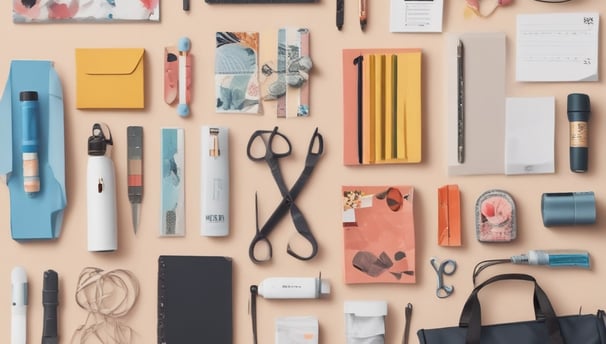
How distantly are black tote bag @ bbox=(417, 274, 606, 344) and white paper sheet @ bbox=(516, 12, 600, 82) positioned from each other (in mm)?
400

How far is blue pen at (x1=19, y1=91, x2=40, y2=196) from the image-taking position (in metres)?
1.44

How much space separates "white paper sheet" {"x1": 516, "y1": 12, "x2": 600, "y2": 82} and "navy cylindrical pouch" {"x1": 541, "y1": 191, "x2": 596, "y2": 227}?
24cm

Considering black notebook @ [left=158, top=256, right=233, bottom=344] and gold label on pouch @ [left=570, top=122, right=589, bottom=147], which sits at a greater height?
gold label on pouch @ [left=570, top=122, right=589, bottom=147]

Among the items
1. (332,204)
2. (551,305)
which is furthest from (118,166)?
(551,305)

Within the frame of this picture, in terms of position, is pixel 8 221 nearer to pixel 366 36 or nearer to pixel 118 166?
pixel 118 166

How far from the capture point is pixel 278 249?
4.83ft

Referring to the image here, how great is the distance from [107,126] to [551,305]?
0.93 m

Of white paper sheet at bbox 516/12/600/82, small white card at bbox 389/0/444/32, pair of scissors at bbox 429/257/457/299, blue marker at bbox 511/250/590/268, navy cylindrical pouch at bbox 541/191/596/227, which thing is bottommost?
pair of scissors at bbox 429/257/457/299

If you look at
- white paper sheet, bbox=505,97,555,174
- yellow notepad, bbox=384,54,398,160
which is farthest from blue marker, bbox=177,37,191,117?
white paper sheet, bbox=505,97,555,174

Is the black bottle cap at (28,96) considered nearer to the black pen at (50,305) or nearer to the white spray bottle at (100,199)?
the white spray bottle at (100,199)

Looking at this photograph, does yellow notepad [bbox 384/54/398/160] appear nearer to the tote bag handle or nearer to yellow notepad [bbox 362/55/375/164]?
yellow notepad [bbox 362/55/375/164]

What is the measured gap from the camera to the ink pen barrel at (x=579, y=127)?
1.43m

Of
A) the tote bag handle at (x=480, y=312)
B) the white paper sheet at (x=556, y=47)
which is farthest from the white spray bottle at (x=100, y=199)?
the white paper sheet at (x=556, y=47)

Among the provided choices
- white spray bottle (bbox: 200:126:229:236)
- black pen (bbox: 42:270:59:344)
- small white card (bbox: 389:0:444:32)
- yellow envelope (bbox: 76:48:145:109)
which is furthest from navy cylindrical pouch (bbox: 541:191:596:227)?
black pen (bbox: 42:270:59:344)
